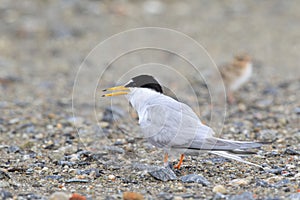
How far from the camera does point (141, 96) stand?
5055mm

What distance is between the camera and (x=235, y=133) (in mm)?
6391

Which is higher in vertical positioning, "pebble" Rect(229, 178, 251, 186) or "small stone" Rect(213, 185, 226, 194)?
"pebble" Rect(229, 178, 251, 186)

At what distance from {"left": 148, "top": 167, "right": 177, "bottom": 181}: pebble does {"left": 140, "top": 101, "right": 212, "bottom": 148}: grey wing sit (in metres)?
0.23

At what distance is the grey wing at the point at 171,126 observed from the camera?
4691 mm

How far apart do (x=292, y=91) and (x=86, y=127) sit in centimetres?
350

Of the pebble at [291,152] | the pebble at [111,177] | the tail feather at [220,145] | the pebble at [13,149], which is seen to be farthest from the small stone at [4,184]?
the pebble at [291,152]

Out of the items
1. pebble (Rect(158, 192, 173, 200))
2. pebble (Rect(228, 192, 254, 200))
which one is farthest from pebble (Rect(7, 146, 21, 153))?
pebble (Rect(228, 192, 254, 200))

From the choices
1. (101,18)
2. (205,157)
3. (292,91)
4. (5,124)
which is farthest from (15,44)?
(205,157)

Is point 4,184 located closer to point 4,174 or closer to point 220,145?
point 4,174

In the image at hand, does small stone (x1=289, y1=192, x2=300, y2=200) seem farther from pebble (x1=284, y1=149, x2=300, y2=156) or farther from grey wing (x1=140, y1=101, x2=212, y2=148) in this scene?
pebble (x1=284, y1=149, x2=300, y2=156)

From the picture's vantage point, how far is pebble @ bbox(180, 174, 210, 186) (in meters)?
4.50

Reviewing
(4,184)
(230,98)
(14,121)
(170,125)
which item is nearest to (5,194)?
(4,184)

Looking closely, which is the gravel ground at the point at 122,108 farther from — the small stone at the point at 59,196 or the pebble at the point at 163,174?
the small stone at the point at 59,196

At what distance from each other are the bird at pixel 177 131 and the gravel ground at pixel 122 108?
24 cm
